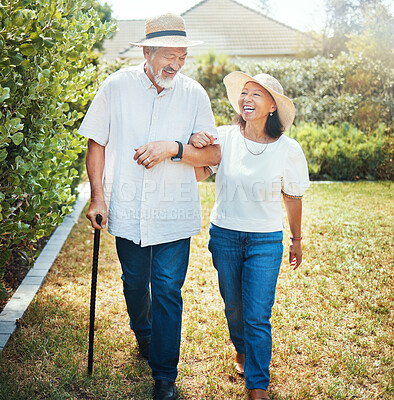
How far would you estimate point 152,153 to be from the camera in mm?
2908

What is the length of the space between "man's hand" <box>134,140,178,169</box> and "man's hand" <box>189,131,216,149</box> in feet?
0.62

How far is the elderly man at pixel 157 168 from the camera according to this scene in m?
3.04

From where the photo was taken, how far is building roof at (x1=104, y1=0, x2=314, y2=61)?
25156mm

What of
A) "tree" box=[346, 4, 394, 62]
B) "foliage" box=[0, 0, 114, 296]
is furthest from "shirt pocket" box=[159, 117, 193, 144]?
"tree" box=[346, 4, 394, 62]

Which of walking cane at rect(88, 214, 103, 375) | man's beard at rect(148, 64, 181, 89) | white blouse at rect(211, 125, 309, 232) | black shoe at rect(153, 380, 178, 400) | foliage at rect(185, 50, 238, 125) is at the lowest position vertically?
black shoe at rect(153, 380, 178, 400)

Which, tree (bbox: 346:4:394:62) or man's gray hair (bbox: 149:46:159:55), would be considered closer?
man's gray hair (bbox: 149:46:159:55)

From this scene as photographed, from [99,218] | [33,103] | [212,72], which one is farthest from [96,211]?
[212,72]

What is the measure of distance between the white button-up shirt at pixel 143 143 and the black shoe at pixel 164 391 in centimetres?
89

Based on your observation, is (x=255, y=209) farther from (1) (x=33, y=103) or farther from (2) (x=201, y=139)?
(1) (x=33, y=103)

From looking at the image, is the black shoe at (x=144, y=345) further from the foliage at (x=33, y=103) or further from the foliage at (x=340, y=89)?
the foliage at (x=340, y=89)

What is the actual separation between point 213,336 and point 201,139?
171cm

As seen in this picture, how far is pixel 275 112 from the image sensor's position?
10.7ft

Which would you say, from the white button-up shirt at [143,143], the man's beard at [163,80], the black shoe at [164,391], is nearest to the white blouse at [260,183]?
the white button-up shirt at [143,143]

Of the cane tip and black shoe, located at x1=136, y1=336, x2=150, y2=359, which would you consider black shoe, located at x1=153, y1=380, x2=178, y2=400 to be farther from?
the cane tip
